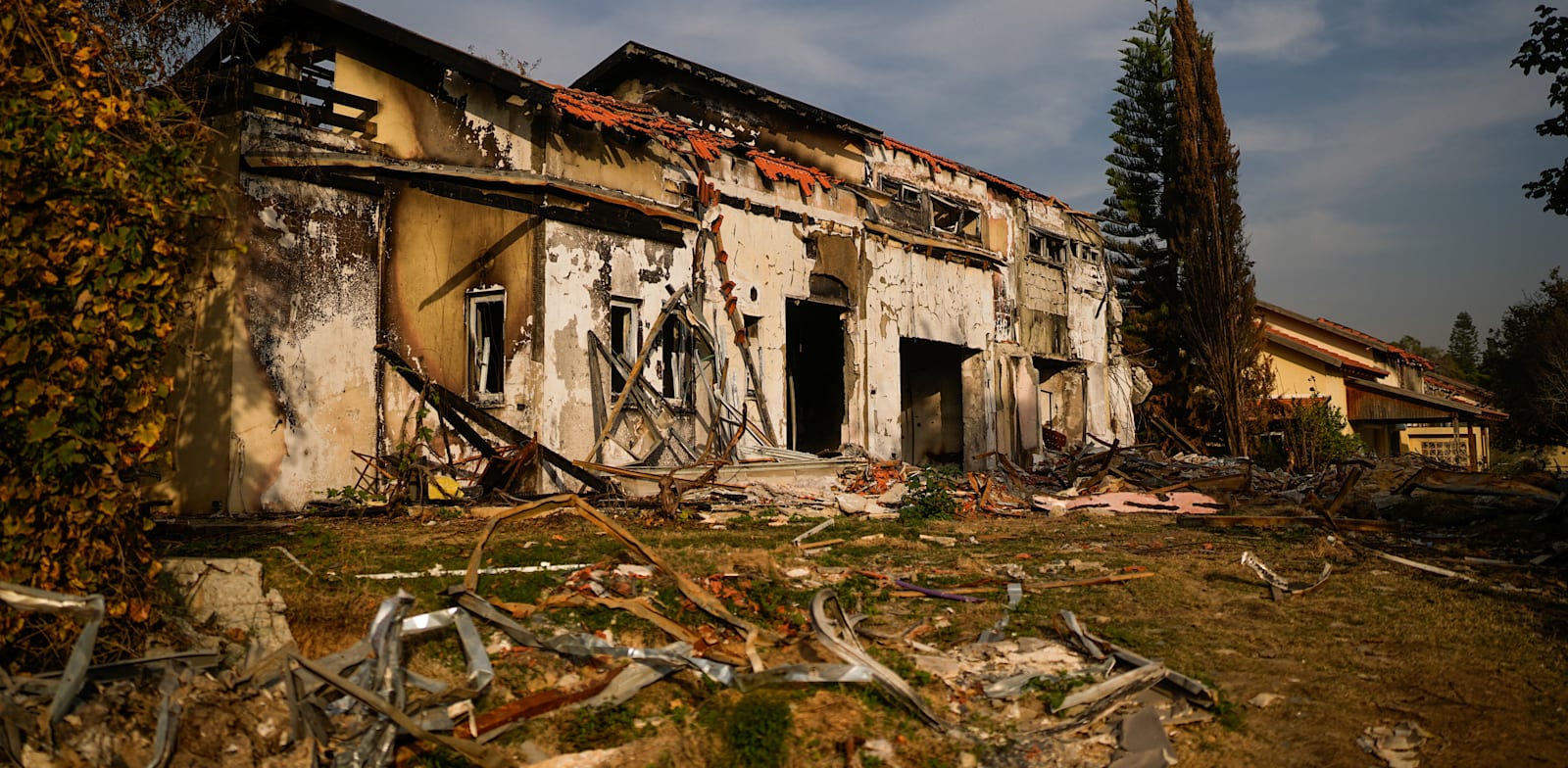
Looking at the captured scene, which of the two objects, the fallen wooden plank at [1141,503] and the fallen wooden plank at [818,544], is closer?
the fallen wooden plank at [818,544]

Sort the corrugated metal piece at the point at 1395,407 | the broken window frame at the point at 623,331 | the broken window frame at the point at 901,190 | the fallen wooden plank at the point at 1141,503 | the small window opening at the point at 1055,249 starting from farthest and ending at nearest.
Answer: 1. the corrugated metal piece at the point at 1395,407
2. the small window opening at the point at 1055,249
3. the broken window frame at the point at 901,190
4. the broken window frame at the point at 623,331
5. the fallen wooden plank at the point at 1141,503

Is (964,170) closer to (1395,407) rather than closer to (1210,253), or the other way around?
(1210,253)

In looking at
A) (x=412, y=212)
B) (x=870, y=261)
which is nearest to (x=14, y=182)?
(x=412, y=212)

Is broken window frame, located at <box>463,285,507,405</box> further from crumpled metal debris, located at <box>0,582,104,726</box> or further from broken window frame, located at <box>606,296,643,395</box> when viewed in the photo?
crumpled metal debris, located at <box>0,582,104,726</box>

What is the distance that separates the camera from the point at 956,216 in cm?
1884

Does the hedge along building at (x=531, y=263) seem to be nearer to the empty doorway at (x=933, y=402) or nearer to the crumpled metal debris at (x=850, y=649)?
the empty doorway at (x=933, y=402)

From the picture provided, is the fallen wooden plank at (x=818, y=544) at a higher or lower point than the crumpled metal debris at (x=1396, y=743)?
higher

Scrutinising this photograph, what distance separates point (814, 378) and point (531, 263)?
7.44 meters

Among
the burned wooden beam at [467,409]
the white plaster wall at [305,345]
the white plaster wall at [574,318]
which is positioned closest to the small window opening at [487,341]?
the white plaster wall at [574,318]

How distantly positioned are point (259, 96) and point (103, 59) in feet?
21.8

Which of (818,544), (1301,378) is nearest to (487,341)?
(818,544)

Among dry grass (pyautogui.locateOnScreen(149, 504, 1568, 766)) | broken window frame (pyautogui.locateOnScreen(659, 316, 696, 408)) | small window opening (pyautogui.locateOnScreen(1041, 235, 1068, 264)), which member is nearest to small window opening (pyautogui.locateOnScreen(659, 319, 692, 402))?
broken window frame (pyautogui.locateOnScreen(659, 316, 696, 408))

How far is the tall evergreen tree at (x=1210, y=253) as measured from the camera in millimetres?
22578

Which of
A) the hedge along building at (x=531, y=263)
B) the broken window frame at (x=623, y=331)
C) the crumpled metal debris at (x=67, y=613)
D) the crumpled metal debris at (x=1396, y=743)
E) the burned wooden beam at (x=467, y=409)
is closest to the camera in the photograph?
the crumpled metal debris at (x=67, y=613)
